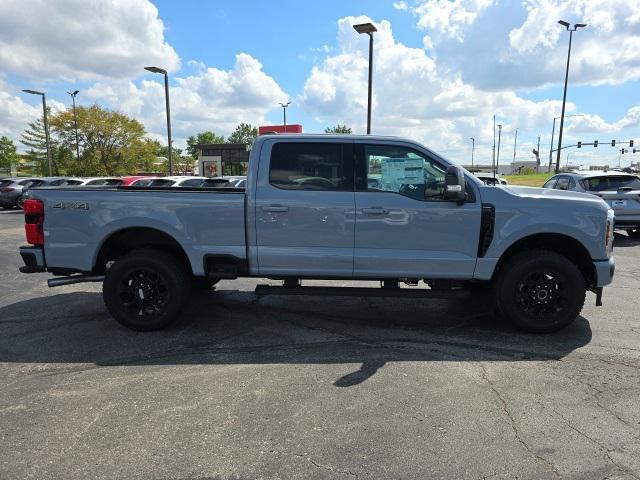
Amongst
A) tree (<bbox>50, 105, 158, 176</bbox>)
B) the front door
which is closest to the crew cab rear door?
the front door

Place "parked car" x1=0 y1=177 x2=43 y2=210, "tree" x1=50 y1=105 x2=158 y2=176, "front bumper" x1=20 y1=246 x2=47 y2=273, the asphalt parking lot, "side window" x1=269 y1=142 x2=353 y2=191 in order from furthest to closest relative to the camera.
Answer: "tree" x1=50 y1=105 x2=158 y2=176
"parked car" x1=0 y1=177 x2=43 y2=210
"front bumper" x1=20 y1=246 x2=47 y2=273
"side window" x1=269 y1=142 x2=353 y2=191
the asphalt parking lot

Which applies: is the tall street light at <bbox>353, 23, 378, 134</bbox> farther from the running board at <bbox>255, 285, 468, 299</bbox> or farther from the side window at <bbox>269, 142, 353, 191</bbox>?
the running board at <bbox>255, 285, 468, 299</bbox>

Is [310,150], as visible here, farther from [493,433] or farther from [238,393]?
[493,433]

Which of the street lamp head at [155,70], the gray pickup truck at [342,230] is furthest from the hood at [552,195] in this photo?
the street lamp head at [155,70]

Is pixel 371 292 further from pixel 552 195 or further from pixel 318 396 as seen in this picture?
pixel 552 195

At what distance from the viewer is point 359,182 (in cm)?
500

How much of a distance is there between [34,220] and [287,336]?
2947 millimetres

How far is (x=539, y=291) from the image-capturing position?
505 centimetres

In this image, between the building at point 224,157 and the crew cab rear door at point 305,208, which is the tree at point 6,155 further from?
the crew cab rear door at point 305,208

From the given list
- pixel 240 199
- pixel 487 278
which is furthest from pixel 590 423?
pixel 240 199

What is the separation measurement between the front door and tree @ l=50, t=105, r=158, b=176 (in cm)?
4550

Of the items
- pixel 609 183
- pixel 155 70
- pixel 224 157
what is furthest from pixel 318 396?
pixel 224 157

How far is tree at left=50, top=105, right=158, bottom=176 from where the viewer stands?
44375 millimetres

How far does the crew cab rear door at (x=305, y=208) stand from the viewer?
4949 mm
